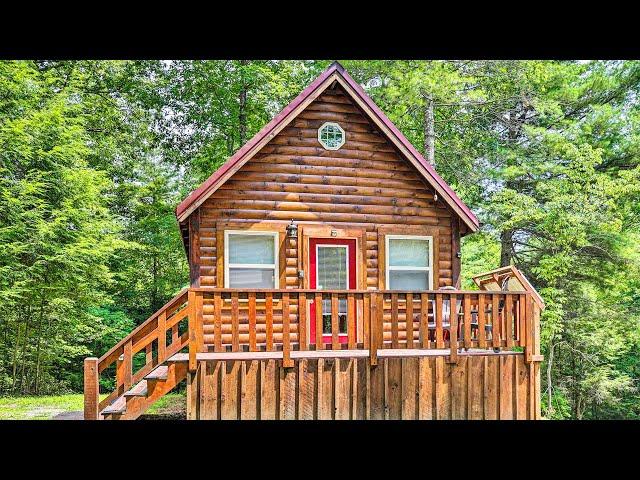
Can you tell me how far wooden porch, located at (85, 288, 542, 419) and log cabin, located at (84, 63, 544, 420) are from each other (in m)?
0.02

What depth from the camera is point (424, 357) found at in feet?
22.7

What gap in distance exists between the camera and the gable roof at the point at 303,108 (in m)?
8.15

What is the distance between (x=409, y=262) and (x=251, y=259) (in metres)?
2.60

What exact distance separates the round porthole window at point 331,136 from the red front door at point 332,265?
5.00ft

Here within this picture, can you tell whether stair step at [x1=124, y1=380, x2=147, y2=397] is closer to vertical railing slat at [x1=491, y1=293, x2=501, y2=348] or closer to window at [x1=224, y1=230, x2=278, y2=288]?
window at [x1=224, y1=230, x2=278, y2=288]

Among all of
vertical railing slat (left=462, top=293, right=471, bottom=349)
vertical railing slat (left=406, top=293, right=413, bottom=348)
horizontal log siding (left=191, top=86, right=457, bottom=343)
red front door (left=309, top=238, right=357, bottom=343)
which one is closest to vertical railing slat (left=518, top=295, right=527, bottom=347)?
vertical railing slat (left=462, top=293, right=471, bottom=349)

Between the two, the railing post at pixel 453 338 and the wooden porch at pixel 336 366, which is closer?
the wooden porch at pixel 336 366

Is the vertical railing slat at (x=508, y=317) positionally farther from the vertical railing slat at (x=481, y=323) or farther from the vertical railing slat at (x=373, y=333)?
the vertical railing slat at (x=373, y=333)

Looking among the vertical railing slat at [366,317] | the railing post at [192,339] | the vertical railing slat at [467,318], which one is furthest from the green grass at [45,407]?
the vertical railing slat at [467,318]

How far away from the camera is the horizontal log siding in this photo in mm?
8648

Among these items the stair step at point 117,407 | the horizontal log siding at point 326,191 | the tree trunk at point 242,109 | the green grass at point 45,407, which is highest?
the tree trunk at point 242,109

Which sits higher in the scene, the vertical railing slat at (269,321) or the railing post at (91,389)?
the vertical railing slat at (269,321)
